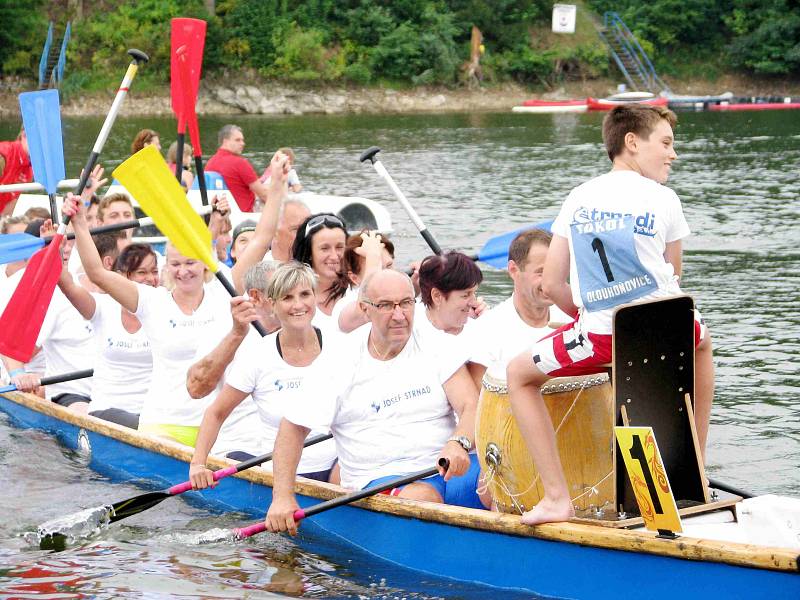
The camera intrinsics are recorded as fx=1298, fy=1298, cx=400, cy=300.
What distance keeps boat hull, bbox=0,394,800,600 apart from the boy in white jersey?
0.17 m

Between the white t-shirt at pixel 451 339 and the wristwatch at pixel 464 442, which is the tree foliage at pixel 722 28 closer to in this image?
the white t-shirt at pixel 451 339

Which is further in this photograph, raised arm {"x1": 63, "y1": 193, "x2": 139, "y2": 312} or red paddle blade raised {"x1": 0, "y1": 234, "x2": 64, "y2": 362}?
red paddle blade raised {"x1": 0, "y1": 234, "x2": 64, "y2": 362}

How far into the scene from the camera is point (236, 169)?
44.2 feet

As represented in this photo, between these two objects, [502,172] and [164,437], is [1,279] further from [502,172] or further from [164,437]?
[502,172]

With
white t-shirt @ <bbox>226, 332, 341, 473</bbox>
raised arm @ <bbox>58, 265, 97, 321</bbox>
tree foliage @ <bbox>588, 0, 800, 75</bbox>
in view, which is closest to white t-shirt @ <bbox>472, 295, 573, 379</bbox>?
white t-shirt @ <bbox>226, 332, 341, 473</bbox>

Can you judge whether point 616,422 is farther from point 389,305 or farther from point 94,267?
point 94,267

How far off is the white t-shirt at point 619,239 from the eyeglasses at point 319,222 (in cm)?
254

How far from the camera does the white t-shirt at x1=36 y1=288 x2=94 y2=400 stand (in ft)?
27.8

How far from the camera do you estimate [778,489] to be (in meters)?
7.11

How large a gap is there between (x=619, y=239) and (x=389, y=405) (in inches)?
56.9

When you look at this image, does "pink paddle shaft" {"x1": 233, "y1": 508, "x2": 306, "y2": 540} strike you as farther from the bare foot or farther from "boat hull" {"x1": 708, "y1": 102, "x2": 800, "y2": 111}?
"boat hull" {"x1": 708, "y1": 102, "x2": 800, "y2": 111}

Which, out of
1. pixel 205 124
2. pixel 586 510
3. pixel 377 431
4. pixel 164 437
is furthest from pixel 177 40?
pixel 205 124

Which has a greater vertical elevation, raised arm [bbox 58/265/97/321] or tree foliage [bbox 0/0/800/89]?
tree foliage [bbox 0/0/800/89]

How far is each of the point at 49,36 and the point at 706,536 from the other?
41008 mm
